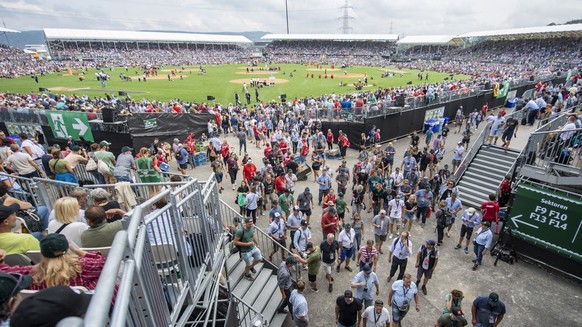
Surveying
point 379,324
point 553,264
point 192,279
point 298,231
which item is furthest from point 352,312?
point 553,264

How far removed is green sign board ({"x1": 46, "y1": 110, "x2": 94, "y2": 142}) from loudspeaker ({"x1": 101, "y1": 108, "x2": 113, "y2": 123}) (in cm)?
99

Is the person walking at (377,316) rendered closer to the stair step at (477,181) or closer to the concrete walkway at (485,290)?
the concrete walkway at (485,290)

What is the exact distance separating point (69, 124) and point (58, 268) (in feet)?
55.6

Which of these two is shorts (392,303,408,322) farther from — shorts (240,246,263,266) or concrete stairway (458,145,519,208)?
concrete stairway (458,145,519,208)

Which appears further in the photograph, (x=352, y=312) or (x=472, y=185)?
(x=472, y=185)

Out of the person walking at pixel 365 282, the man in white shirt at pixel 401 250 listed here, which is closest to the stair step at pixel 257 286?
the person walking at pixel 365 282

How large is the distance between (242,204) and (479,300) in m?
7.01

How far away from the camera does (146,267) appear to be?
250 cm

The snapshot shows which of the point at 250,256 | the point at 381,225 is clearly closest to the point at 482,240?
the point at 381,225

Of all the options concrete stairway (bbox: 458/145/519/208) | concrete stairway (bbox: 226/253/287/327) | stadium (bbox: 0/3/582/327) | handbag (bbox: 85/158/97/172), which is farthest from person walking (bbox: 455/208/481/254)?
handbag (bbox: 85/158/97/172)

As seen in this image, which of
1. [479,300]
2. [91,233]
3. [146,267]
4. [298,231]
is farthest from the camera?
[298,231]

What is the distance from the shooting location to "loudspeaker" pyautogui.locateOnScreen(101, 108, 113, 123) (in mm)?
15152

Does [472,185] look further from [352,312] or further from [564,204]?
[352,312]

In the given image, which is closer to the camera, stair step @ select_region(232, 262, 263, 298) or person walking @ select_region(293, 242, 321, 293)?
stair step @ select_region(232, 262, 263, 298)
